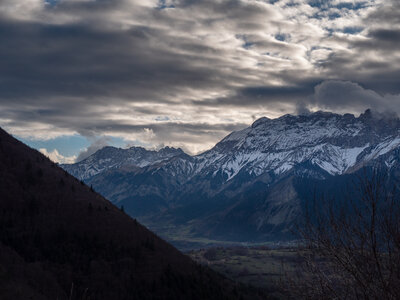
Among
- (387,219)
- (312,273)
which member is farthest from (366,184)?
(312,273)

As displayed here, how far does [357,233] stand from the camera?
99.8 feet

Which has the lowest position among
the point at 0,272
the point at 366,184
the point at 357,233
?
the point at 0,272

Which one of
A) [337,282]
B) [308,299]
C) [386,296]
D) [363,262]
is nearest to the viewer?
[386,296]

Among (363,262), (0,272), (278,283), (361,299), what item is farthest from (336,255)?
(0,272)

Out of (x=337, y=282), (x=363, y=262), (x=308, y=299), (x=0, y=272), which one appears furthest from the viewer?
(x=0, y=272)

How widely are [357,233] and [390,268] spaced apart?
3429mm

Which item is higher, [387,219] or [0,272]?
[387,219]

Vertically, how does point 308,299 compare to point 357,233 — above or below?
below

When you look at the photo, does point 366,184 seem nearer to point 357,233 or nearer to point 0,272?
point 357,233

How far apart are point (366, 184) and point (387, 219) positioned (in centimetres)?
298

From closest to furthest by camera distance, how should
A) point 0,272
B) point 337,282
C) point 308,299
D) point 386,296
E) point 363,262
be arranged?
point 386,296 → point 363,262 → point 308,299 → point 337,282 → point 0,272

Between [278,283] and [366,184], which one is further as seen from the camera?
[278,283]

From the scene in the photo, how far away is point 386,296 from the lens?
88.8ft

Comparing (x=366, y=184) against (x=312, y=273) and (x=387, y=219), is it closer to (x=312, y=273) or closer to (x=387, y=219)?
(x=387, y=219)
